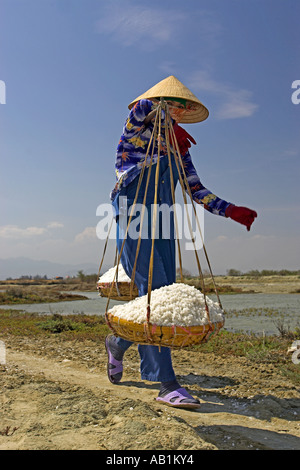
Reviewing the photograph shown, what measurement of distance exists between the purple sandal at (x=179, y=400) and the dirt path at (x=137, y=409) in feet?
0.20

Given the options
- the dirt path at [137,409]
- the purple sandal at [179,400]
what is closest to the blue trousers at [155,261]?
the purple sandal at [179,400]

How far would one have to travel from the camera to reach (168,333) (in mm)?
2479

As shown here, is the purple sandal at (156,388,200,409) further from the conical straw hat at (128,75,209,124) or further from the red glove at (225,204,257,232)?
the conical straw hat at (128,75,209,124)

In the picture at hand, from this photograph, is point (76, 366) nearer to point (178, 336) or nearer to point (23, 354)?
point (23, 354)

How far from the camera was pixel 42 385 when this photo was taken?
359 centimetres

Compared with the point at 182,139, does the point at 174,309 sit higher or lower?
lower

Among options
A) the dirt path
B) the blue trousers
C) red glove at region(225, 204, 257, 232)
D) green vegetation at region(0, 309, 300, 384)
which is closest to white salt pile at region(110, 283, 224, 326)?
the blue trousers

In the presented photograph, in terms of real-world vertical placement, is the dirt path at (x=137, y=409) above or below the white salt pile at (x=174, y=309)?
below

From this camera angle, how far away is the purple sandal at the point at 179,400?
3.19 m

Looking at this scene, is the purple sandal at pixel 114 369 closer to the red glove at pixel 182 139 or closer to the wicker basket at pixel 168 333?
the wicker basket at pixel 168 333

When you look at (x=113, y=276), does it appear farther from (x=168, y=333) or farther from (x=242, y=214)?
(x=168, y=333)

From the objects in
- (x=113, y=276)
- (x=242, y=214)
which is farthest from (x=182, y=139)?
(x=113, y=276)

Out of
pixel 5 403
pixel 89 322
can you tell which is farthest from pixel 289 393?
pixel 89 322

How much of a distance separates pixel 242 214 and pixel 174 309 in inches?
45.2
